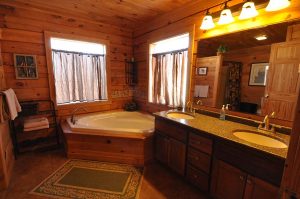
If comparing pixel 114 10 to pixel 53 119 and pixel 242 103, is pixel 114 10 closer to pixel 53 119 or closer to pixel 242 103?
pixel 53 119

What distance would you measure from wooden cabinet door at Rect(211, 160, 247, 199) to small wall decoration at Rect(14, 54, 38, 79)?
306 centimetres

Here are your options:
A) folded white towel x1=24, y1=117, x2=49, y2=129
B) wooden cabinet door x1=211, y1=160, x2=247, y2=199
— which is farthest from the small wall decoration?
wooden cabinet door x1=211, y1=160, x2=247, y2=199

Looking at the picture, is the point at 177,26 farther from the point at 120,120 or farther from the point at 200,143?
the point at 120,120

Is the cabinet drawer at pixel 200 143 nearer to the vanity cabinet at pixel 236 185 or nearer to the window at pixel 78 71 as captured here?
the vanity cabinet at pixel 236 185

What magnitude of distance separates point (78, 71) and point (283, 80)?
320cm

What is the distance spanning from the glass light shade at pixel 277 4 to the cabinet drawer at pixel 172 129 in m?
1.48

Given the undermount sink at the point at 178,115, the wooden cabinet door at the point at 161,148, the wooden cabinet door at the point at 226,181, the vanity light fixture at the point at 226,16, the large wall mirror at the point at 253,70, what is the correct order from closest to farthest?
the wooden cabinet door at the point at 226,181 < the large wall mirror at the point at 253,70 < the vanity light fixture at the point at 226,16 < the wooden cabinet door at the point at 161,148 < the undermount sink at the point at 178,115

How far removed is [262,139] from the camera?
59.8 inches

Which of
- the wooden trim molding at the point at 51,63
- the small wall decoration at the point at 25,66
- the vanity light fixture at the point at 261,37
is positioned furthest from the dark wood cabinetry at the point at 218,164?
the small wall decoration at the point at 25,66

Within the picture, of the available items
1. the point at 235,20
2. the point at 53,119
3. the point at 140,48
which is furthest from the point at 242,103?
the point at 53,119

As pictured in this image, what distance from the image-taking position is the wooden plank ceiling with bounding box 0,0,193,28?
7.78 ft

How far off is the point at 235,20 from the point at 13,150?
3.74 meters

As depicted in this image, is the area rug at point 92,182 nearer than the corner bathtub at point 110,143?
Yes

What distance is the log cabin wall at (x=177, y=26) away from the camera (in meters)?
1.55
